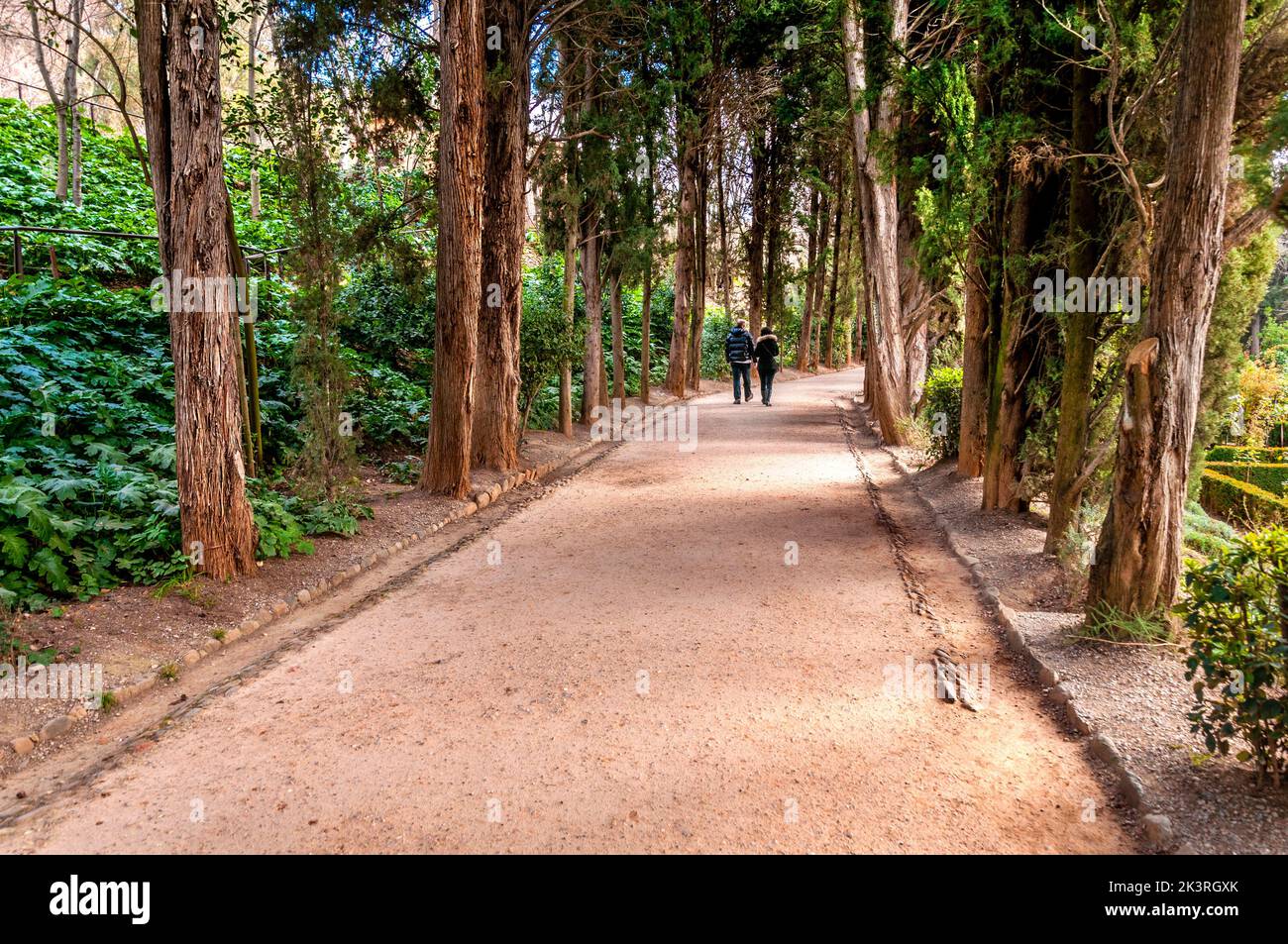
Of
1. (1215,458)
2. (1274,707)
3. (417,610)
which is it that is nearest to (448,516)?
(417,610)

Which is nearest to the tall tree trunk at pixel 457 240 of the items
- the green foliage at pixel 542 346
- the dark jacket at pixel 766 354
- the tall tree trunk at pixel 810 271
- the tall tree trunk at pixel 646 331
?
the green foliage at pixel 542 346

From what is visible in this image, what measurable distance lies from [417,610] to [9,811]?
299cm

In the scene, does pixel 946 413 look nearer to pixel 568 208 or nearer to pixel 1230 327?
pixel 1230 327

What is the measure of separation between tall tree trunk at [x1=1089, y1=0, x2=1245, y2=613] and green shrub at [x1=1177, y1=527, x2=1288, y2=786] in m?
1.22

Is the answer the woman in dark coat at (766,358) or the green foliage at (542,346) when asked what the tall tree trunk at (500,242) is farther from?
the woman in dark coat at (766,358)

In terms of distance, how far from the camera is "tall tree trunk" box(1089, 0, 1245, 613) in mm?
4680

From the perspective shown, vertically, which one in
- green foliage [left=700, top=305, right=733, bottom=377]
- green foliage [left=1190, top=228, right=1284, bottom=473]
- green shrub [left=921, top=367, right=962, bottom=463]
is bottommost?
green shrub [left=921, top=367, right=962, bottom=463]

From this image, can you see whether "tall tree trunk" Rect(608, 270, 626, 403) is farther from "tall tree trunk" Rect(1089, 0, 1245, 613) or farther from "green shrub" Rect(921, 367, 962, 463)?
"tall tree trunk" Rect(1089, 0, 1245, 613)

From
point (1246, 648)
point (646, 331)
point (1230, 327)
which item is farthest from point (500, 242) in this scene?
point (1246, 648)

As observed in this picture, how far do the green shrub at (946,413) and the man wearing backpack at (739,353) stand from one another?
352 inches

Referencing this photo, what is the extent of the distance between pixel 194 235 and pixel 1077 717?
674cm

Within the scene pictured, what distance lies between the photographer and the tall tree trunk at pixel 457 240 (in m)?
9.66

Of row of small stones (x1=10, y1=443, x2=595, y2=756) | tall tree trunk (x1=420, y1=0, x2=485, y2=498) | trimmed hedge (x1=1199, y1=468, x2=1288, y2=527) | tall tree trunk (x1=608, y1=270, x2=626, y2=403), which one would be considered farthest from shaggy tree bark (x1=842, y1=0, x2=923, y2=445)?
row of small stones (x1=10, y1=443, x2=595, y2=756)

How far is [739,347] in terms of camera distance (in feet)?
72.2
